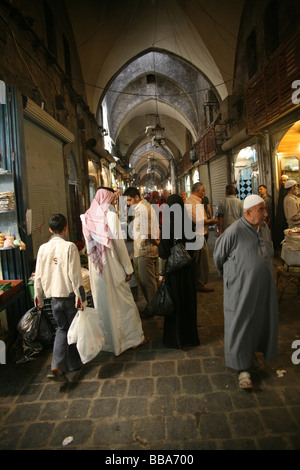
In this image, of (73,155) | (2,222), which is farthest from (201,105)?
(2,222)

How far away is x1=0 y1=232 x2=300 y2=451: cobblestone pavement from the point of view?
2201 millimetres

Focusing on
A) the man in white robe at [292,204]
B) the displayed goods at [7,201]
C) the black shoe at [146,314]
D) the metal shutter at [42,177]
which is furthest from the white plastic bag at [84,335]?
the man in white robe at [292,204]

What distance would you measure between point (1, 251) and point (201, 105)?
52.2 feet

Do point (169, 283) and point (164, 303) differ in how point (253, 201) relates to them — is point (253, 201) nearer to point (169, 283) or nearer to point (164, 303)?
point (169, 283)

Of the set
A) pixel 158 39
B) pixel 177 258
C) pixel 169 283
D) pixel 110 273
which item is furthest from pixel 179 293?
pixel 158 39

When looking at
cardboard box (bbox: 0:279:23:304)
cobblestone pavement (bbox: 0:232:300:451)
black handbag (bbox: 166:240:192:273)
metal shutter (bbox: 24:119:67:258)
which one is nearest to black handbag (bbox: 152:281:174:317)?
black handbag (bbox: 166:240:192:273)

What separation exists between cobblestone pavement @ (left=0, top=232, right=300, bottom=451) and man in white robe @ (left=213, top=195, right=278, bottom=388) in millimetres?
300

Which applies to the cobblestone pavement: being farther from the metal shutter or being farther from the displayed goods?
the metal shutter

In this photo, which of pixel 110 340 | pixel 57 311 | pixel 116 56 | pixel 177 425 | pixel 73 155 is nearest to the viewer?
pixel 177 425

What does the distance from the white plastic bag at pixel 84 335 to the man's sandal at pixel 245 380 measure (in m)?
1.52

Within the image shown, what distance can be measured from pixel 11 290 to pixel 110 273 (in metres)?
1.33
